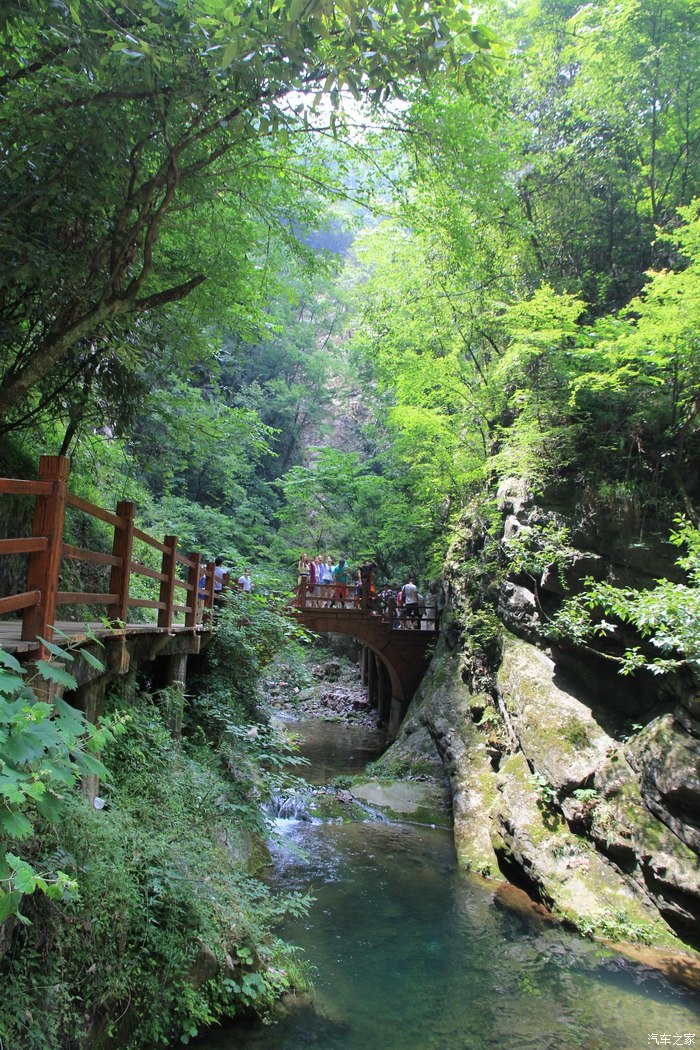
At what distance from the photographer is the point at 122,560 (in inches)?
196

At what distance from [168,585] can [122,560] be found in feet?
7.01

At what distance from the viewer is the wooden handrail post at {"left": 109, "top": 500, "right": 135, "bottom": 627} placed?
4.97 metres

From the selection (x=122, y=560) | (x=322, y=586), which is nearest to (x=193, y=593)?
(x=122, y=560)

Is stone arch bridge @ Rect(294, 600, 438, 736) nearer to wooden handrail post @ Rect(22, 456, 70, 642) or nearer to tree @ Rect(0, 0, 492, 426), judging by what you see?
tree @ Rect(0, 0, 492, 426)

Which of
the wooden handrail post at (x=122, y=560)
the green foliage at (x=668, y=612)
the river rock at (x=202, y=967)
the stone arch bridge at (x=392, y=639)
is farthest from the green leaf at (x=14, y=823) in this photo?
the stone arch bridge at (x=392, y=639)

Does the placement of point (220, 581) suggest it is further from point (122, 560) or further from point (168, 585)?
point (122, 560)

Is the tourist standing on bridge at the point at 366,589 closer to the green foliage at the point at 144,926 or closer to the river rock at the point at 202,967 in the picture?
the green foliage at the point at 144,926

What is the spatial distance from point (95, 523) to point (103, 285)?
19.2ft

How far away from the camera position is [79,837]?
11.5 feet

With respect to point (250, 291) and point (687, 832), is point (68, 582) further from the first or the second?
point (687, 832)

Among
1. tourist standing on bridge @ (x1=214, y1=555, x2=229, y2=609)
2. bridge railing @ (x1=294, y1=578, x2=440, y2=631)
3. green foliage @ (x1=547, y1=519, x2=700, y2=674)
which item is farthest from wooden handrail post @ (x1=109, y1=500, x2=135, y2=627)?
bridge railing @ (x1=294, y1=578, x2=440, y2=631)

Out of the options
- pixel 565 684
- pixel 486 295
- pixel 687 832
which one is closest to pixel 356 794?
pixel 565 684

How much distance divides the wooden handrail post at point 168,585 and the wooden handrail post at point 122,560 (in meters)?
1.71

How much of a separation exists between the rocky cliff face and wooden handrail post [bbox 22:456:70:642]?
23.4ft
